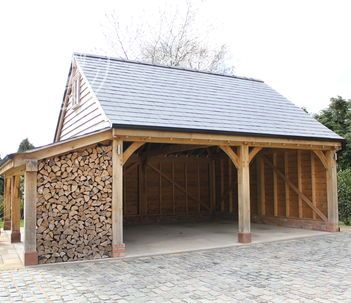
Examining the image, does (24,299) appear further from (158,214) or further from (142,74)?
(158,214)

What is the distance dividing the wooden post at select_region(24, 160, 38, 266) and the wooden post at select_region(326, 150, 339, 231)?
6990mm

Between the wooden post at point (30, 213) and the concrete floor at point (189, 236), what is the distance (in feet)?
5.30

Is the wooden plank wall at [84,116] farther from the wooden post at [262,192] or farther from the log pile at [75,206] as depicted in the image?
the wooden post at [262,192]

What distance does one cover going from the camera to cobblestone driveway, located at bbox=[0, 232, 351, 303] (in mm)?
4352

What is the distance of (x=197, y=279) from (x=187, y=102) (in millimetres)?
4680

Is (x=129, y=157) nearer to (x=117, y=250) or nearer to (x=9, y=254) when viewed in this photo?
(x=117, y=250)

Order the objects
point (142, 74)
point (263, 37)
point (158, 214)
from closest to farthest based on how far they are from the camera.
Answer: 1. point (142, 74)
2. point (158, 214)
3. point (263, 37)

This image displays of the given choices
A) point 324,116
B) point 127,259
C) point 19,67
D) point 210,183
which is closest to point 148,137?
point 127,259

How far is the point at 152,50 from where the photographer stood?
1972 cm

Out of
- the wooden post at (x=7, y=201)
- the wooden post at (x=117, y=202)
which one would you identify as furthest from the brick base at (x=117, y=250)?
the wooden post at (x=7, y=201)

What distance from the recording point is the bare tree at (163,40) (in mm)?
19375

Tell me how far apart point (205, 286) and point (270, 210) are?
22.6ft

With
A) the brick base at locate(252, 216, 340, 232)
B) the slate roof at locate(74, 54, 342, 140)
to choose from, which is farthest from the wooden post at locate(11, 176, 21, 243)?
the brick base at locate(252, 216, 340, 232)

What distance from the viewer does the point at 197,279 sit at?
5113mm
